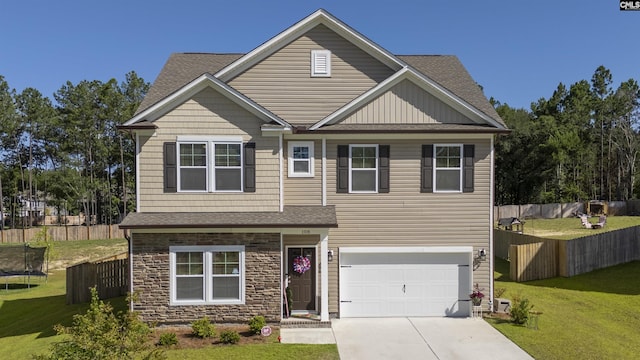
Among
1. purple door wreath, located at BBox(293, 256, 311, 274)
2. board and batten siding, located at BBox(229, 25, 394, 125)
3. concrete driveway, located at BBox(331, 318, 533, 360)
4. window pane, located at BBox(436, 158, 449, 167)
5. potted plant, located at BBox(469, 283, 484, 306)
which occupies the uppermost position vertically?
board and batten siding, located at BBox(229, 25, 394, 125)

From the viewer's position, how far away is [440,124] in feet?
42.1

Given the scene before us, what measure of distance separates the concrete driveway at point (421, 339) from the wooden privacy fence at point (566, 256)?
6605 mm

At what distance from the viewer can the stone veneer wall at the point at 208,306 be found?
36.8 feet

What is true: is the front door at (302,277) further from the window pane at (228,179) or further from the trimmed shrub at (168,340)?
the trimmed shrub at (168,340)

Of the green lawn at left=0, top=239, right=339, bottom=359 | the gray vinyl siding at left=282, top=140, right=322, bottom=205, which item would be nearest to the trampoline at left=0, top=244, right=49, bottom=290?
the green lawn at left=0, top=239, right=339, bottom=359

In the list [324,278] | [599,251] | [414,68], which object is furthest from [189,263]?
[599,251]

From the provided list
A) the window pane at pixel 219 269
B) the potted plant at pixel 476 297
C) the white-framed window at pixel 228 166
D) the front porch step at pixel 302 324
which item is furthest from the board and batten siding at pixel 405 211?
the window pane at pixel 219 269

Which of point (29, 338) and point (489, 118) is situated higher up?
point (489, 118)

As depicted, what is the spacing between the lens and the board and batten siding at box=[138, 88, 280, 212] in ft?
38.2

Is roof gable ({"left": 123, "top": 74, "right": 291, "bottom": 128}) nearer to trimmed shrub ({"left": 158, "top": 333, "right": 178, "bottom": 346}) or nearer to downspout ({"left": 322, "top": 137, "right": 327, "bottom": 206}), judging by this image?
downspout ({"left": 322, "top": 137, "right": 327, "bottom": 206})

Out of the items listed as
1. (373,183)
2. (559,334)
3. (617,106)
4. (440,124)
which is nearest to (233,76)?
(373,183)

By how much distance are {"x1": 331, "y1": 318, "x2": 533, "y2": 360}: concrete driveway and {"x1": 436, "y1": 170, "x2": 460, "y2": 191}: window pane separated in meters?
4.23

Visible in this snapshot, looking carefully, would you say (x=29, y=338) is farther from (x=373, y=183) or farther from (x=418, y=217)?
(x=418, y=217)

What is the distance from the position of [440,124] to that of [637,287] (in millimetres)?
10422
